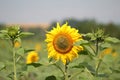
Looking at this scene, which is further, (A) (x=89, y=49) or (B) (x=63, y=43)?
(B) (x=63, y=43)

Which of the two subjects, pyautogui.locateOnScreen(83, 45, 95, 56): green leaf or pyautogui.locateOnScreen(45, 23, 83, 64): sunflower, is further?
pyautogui.locateOnScreen(45, 23, 83, 64): sunflower

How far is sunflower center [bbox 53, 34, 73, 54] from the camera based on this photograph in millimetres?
3268

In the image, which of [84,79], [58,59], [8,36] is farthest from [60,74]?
[8,36]

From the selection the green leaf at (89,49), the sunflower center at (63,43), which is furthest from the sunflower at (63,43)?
the green leaf at (89,49)

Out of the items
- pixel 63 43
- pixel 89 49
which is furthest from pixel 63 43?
pixel 89 49

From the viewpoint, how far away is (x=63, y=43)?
3.28m

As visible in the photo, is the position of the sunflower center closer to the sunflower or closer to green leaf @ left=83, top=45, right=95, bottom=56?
the sunflower

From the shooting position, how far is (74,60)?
3266 millimetres

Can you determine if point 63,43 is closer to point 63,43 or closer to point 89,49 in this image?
point 63,43

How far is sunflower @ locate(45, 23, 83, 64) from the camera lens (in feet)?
10.7

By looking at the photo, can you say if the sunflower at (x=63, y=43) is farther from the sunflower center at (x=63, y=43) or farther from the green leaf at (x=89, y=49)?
the green leaf at (x=89, y=49)

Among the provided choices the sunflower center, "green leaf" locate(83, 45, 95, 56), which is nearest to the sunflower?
the sunflower center

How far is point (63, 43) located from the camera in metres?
3.28

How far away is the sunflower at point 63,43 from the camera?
10.7 ft
